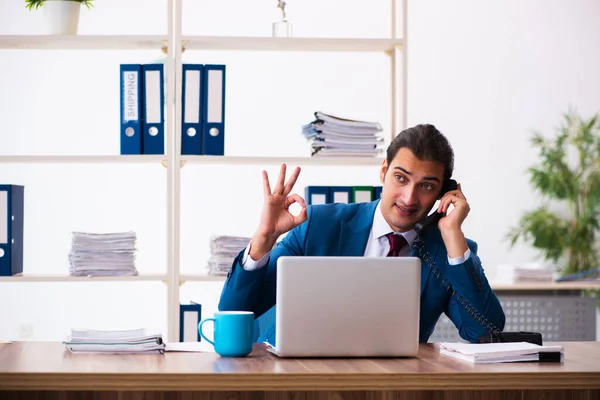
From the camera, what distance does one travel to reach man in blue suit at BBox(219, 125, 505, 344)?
2.16 m

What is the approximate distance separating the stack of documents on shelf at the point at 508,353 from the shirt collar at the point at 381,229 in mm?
594

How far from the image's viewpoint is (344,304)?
5.66 ft

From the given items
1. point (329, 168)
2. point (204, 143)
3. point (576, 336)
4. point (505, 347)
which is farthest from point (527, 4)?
point (505, 347)

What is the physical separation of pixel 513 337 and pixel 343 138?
4.66ft

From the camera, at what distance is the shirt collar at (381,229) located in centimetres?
238

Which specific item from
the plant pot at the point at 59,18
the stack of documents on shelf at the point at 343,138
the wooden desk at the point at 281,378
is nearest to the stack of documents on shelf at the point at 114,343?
the wooden desk at the point at 281,378

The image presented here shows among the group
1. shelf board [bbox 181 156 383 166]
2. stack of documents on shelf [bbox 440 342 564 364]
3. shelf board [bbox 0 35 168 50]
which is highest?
shelf board [bbox 0 35 168 50]

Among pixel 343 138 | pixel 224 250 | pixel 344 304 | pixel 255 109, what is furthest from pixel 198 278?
pixel 255 109

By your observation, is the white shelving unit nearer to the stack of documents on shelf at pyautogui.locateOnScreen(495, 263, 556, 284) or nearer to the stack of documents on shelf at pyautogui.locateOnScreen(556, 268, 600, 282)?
the stack of documents on shelf at pyautogui.locateOnScreen(495, 263, 556, 284)

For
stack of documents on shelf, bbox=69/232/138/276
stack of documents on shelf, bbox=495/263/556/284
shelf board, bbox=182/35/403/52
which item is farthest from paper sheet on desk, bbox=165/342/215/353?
stack of documents on shelf, bbox=495/263/556/284

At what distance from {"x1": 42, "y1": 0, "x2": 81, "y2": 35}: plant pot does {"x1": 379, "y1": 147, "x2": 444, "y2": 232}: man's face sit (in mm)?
1575

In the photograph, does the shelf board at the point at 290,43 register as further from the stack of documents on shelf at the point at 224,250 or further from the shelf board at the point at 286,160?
the stack of documents on shelf at the point at 224,250

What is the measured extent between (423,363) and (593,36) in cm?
541

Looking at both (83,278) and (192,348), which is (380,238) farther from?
(83,278)
